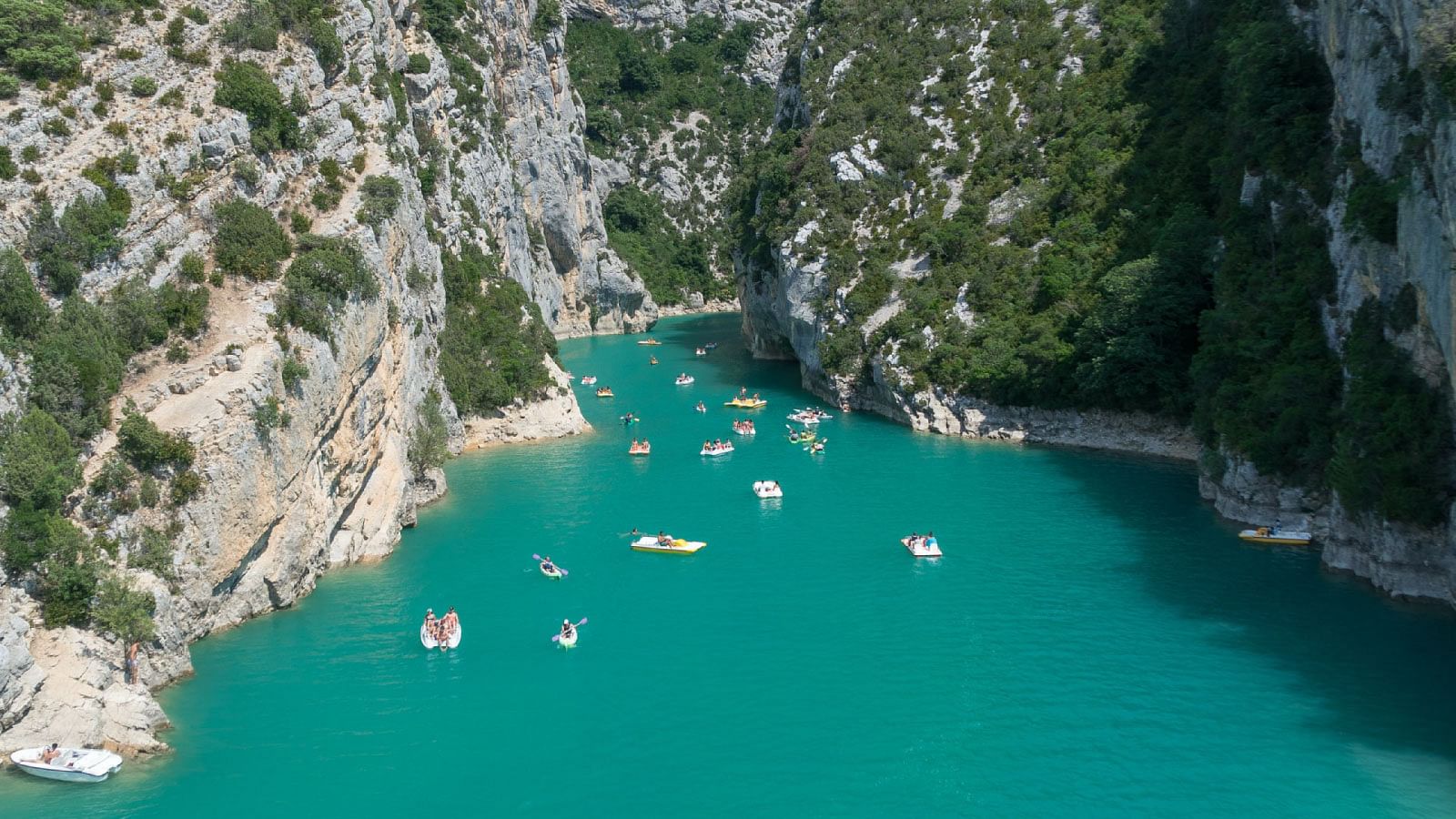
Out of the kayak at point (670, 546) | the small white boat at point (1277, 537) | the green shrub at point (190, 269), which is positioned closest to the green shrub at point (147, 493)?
the green shrub at point (190, 269)

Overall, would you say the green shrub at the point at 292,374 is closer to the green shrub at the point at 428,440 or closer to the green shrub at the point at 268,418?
the green shrub at the point at 268,418

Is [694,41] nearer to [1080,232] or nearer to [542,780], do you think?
[1080,232]

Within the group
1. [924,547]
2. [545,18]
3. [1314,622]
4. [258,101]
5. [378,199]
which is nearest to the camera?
[1314,622]

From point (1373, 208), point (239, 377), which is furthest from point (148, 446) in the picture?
point (1373, 208)

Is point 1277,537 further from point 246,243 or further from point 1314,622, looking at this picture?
point 246,243

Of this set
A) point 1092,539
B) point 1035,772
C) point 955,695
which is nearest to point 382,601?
point 955,695

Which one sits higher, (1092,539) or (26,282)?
(26,282)
